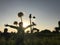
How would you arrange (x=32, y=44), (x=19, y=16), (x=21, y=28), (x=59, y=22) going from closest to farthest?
(x=21, y=28)
(x=32, y=44)
(x=59, y=22)
(x=19, y=16)

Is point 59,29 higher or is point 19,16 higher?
point 19,16

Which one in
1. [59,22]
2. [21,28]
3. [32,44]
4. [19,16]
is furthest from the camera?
[19,16]

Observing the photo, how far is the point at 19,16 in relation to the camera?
2207 inches

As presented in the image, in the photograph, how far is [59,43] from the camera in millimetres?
15391

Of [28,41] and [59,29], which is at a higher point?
[59,29]

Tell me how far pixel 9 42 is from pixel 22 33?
1676 mm

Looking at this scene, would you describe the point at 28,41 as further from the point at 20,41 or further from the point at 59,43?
the point at 59,43

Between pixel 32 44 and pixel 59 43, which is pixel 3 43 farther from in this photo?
pixel 59 43

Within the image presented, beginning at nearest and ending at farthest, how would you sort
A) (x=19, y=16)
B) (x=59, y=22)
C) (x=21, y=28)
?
(x=21, y=28)
(x=59, y=22)
(x=19, y=16)

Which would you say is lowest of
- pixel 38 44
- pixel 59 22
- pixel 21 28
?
pixel 38 44

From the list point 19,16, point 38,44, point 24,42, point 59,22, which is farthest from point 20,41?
point 19,16

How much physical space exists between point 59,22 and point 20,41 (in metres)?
31.9

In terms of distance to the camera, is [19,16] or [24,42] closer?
[24,42]

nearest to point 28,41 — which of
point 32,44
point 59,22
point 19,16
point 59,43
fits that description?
point 32,44
